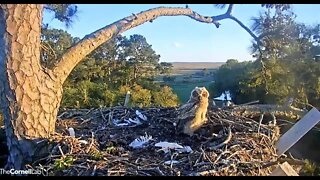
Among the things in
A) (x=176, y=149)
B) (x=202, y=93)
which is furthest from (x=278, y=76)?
(x=176, y=149)

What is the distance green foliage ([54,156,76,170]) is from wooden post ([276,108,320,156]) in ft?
3.70

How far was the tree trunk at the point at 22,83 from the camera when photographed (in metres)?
2.03

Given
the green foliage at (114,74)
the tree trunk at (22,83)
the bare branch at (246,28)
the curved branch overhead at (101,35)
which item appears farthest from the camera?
the green foliage at (114,74)

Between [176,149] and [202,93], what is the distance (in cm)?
49

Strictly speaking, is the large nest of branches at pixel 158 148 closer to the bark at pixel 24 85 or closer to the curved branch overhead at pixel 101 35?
the bark at pixel 24 85

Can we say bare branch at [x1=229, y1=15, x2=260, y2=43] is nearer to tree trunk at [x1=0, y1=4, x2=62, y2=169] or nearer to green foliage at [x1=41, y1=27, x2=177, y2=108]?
green foliage at [x1=41, y1=27, x2=177, y2=108]

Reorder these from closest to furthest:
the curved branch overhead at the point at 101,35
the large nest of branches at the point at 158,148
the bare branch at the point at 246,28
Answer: the large nest of branches at the point at 158,148, the curved branch overhead at the point at 101,35, the bare branch at the point at 246,28

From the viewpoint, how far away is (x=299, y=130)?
2191 mm

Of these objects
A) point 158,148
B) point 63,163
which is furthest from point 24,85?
point 158,148

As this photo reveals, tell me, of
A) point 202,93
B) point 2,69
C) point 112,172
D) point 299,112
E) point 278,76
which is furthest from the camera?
point 278,76

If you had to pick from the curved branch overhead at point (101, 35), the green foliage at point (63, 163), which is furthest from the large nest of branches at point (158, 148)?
the curved branch overhead at point (101, 35)

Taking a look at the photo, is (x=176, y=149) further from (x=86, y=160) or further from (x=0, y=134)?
(x=0, y=134)

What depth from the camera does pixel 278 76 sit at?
4.40 meters

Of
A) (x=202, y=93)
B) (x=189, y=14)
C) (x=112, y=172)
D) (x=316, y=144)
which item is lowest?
(x=316, y=144)
